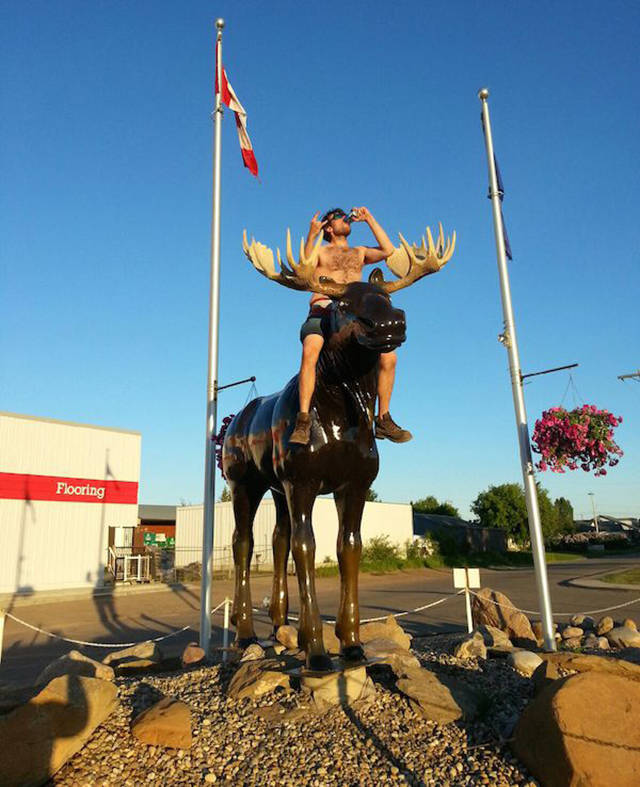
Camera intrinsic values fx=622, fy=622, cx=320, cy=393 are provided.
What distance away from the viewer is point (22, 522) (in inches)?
818

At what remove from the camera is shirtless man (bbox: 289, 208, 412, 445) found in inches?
187

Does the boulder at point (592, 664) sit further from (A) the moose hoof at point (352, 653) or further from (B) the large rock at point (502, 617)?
(B) the large rock at point (502, 617)

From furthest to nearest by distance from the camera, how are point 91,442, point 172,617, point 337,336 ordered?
point 91,442 → point 172,617 → point 337,336

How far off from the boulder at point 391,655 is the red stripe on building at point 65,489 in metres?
18.3

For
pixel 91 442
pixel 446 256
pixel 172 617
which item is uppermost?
pixel 91 442

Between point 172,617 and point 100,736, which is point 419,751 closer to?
point 100,736

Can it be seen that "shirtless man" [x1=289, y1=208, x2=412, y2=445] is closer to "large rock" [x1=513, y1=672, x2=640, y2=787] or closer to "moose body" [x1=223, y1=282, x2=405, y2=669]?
"moose body" [x1=223, y1=282, x2=405, y2=669]

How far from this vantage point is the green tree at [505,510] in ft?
174

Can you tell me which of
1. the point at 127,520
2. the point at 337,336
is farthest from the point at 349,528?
the point at 127,520

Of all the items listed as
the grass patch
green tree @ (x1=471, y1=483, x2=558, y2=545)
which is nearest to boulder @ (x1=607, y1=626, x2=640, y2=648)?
the grass patch

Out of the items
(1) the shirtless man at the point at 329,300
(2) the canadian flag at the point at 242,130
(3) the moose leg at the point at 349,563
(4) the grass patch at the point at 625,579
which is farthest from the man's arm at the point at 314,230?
(4) the grass patch at the point at 625,579

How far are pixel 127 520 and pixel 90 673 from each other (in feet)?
64.6

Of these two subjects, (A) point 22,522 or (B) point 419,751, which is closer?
(B) point 419,751

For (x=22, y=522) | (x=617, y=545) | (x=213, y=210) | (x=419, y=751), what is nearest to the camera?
(x=419, y=751)
